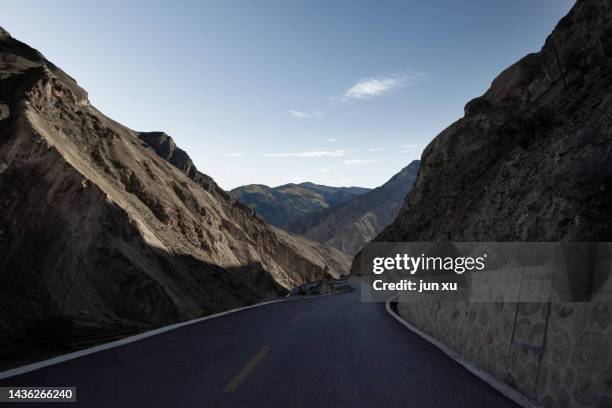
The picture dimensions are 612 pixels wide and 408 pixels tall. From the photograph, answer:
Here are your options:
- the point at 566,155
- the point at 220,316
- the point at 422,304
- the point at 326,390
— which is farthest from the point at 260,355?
the point at 566,155

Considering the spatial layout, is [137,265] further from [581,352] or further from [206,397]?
[581,352]

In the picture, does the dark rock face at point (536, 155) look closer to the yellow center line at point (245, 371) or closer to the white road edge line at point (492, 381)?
the white road edge line at point (492, 381)

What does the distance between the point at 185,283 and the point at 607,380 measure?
24.6 m

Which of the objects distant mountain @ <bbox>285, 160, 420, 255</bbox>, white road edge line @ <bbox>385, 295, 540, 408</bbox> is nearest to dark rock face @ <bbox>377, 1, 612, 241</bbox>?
white road edge line @ <bbox>385, 295, 540, 408</bbox>

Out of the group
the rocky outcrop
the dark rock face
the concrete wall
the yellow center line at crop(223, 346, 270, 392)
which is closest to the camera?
the concrete wall

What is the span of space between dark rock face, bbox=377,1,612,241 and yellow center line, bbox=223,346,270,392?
522 cm

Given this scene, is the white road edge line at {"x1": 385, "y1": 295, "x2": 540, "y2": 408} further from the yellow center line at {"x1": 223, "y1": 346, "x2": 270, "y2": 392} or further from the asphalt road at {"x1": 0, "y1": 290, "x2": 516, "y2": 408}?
the yellow center line at {"x1": 223, "y1": 346, "x2": 270, "y2": 392}

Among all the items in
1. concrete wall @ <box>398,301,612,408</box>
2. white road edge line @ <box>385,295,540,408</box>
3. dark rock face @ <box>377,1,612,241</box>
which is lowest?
white road edge line @ <box>385,295,540,408</box>

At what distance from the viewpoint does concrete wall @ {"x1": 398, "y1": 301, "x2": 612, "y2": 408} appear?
451 centimetres

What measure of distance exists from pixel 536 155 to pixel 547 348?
23.0 meters

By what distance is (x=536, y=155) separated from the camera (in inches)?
1003

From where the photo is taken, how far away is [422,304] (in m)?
12.7

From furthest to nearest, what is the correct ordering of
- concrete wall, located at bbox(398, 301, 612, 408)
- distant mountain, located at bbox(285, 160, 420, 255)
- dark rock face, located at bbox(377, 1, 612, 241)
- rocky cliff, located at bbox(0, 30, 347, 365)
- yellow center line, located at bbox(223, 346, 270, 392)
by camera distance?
distant mountain, located at bbox(285, 160, 420, 255)
dark rock face, located at bbox(377, 1, 612, 241)
rocky cliff, located at bbox(0, 30, 347, 365)
yellow center line, located at bbox(223, 346, 270, 392)
concrete wall, located at bbox(398, 301, 612, 408)

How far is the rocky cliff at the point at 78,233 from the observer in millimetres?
16578
